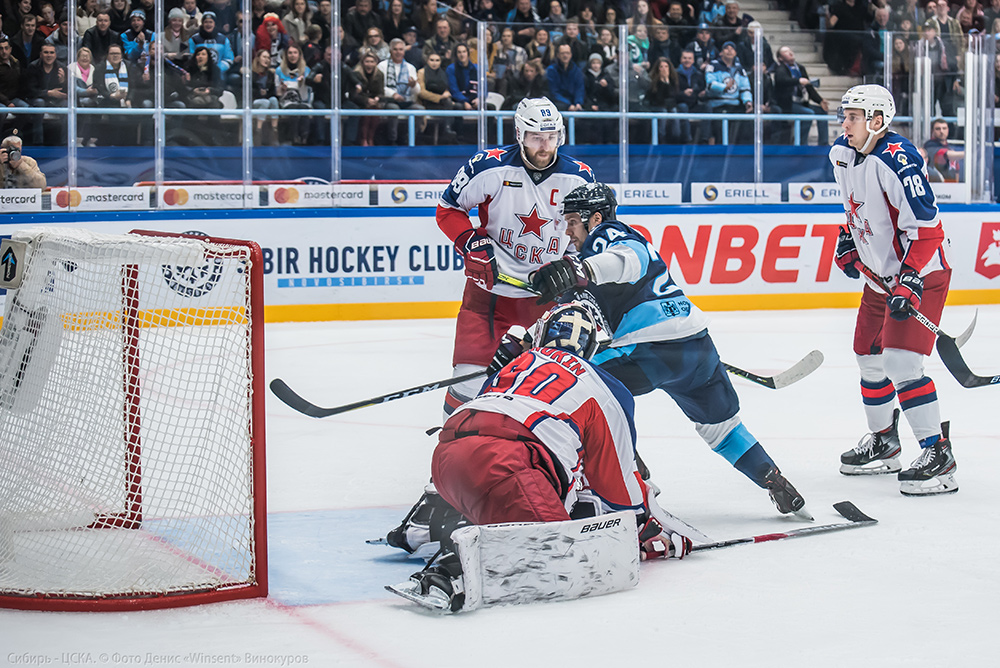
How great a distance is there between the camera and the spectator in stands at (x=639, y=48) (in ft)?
29.8

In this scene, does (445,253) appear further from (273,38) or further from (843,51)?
(843,51)

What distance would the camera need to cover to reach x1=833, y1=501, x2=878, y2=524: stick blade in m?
3.64

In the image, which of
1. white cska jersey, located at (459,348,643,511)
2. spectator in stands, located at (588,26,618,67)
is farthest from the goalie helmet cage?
spectator in stands, located at (588,26,618,67)

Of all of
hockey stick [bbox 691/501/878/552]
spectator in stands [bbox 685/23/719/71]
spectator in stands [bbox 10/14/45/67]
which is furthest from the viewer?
spectator in stands [bbox 685/23/719/71]

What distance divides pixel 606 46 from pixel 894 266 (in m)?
5.09

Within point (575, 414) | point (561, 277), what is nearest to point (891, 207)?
point (561, 277)

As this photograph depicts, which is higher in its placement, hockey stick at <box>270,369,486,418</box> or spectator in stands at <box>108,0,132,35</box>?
spectator in stands at <box>108,0,132,35</box>

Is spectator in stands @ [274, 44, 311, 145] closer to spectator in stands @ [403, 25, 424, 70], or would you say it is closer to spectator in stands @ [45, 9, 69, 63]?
spectator in stands @ [403, 25, 424, 70]

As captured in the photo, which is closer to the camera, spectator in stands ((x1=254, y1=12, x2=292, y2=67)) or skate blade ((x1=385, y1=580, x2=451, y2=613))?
skate blade ((x1=385, y1=580, x2=451, y2=613))

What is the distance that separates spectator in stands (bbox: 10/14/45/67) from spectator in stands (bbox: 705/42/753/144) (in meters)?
4.61

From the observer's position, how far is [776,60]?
9391mm

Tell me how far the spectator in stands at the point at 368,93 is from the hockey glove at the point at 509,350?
18.5 feet

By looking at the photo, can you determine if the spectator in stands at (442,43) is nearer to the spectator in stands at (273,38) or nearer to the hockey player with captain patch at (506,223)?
the spectator in stands at (273,38)

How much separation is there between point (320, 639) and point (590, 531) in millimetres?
638
